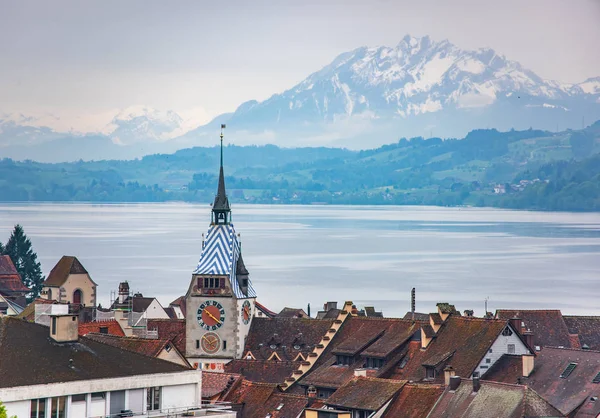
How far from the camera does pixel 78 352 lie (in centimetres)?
4950

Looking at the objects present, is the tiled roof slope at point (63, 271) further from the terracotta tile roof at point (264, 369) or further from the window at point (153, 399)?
the window at point (153, 399)

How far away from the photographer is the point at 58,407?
47156 millimetres

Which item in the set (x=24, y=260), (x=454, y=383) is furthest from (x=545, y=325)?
(x=24, y=260)

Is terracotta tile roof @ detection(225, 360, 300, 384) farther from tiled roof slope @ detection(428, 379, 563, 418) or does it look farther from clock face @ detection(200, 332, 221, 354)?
tiled roof slope @ detection(428, 379, 563, 418)

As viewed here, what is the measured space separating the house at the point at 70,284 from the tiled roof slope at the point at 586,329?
54.6m

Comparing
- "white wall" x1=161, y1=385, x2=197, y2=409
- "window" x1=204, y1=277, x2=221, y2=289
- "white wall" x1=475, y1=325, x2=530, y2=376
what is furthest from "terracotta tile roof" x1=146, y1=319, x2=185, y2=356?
"white wall" x1=161, y1=385, x2=197, y2=409

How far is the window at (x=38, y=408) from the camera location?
4644 centimetres

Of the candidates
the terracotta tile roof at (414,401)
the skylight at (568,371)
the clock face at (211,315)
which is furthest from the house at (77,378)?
the clock face at (211,315)

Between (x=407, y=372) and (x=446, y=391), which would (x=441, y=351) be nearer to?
(x=407, y=372)

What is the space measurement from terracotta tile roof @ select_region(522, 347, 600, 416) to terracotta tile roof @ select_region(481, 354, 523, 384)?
2.70 ft

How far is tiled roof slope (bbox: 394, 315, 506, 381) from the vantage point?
70938 mm

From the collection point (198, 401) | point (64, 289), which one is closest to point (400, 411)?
point (198, 401)

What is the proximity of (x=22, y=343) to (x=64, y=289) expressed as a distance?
291 ft

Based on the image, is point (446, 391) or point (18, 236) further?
point (18, 236)
